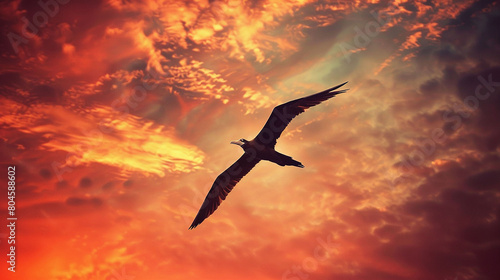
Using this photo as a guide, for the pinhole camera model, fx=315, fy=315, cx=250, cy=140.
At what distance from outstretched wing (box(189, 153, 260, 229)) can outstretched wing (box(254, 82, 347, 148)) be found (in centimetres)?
223

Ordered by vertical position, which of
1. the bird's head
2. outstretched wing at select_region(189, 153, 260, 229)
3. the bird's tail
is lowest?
the bird's tail

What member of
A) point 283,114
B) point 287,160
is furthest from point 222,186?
point 283,114

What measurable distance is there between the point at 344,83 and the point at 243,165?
7491 millimetres

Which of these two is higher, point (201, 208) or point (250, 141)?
point (250, 141)

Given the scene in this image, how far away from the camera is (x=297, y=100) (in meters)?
12.8

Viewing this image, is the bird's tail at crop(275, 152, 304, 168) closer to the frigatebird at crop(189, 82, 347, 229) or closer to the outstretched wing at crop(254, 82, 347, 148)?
the frigatebird at crop(189, 82, 347, 229)

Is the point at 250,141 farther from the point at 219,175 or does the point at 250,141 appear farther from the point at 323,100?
the point at 323,100

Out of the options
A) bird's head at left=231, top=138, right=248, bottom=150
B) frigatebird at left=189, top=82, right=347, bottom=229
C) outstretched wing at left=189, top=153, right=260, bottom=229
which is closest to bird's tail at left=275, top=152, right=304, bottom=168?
frigatebird at left=189, top=82, right=347, bottom=229

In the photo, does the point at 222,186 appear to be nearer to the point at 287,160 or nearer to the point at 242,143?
the point at 242,143

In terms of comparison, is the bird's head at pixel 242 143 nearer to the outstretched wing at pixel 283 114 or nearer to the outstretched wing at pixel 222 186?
the outstretched wing at pixel 283 114

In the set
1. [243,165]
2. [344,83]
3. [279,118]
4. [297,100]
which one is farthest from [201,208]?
[344,83]

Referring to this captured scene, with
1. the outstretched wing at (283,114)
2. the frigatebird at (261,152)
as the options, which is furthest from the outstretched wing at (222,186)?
the outstretched wing at (283,114)

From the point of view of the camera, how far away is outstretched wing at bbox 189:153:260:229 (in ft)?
55.0

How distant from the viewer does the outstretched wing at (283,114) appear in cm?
1244
